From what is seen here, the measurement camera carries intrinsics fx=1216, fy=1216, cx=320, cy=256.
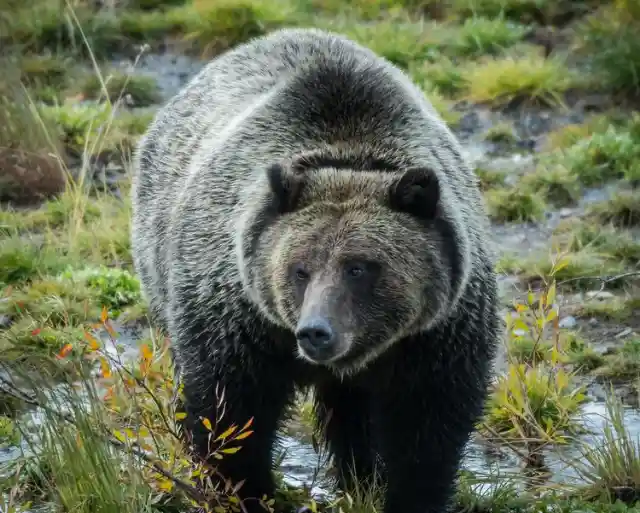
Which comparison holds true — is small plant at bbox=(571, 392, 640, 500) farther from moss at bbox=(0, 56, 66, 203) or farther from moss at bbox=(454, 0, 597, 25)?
moss at bbox=(454, 0, 597, 25)

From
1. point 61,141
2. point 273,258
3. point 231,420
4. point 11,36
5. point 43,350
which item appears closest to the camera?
point 273,258

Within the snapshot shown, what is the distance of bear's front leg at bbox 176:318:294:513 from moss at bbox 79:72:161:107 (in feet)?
22.7

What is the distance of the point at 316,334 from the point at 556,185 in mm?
5961

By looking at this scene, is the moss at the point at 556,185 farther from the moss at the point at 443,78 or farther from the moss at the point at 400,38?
the moss at the point at 400,38

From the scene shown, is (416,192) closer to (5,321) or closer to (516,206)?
(5,321)

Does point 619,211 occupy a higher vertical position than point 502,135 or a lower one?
higher

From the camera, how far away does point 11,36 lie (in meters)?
13.0

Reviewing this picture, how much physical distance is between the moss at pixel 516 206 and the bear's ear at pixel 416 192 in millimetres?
4891

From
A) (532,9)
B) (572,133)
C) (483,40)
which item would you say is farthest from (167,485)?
(532,9)

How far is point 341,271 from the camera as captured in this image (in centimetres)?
476

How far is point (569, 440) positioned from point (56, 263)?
409 centimetres

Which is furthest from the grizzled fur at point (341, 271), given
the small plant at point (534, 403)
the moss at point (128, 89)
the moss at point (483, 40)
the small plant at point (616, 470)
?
the moss at point (483, 40)

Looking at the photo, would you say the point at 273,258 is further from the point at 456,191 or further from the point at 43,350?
the point at 43,350

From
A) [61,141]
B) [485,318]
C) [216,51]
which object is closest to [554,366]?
[485,318]
